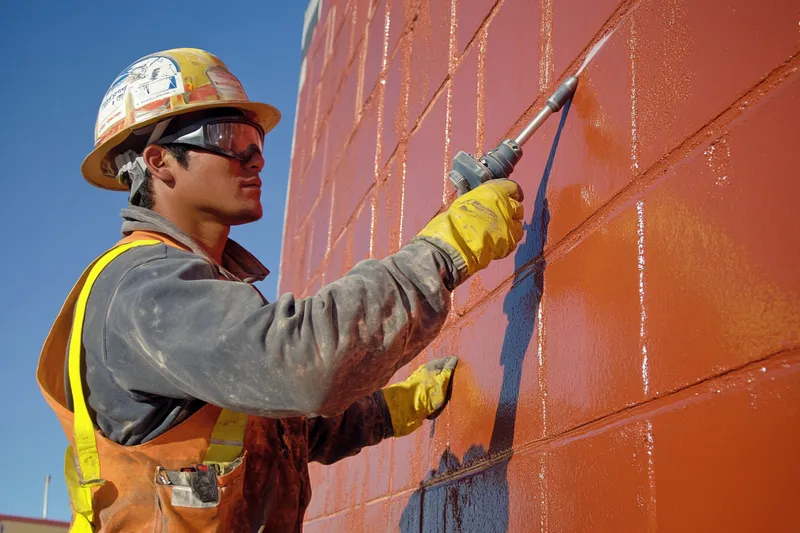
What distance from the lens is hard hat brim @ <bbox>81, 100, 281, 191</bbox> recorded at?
243 cm

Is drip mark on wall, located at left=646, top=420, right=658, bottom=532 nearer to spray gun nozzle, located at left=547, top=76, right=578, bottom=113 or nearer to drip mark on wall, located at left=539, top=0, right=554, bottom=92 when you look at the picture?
spray gun nozzle, located at left=547, top=76, right=578, bottom=113

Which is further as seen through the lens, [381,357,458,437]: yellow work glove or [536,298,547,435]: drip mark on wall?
[381,357,458,437]: yellow work glove

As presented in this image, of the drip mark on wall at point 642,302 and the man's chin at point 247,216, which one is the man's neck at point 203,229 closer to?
the man's chin at point 247,216

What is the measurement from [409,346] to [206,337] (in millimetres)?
430

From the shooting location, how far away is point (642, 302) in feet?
5.03

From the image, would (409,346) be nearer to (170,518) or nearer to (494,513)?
(494,513)

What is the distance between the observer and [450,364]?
8.55 feet

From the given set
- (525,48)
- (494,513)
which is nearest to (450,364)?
(494,513)

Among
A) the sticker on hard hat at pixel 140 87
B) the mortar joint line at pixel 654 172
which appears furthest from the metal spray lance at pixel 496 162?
the sticker on hard hat at pixel 140 87

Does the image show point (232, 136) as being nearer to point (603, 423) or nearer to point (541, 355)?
point (541, 355)

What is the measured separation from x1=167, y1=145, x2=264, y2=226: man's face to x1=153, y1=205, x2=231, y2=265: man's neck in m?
0.03

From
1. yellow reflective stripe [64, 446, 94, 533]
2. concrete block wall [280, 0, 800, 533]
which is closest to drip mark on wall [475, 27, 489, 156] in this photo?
concrete block wall [280, 0, 800, 533]

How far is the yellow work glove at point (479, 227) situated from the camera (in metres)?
1.86

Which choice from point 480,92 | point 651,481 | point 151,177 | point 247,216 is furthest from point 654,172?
point 151,177
